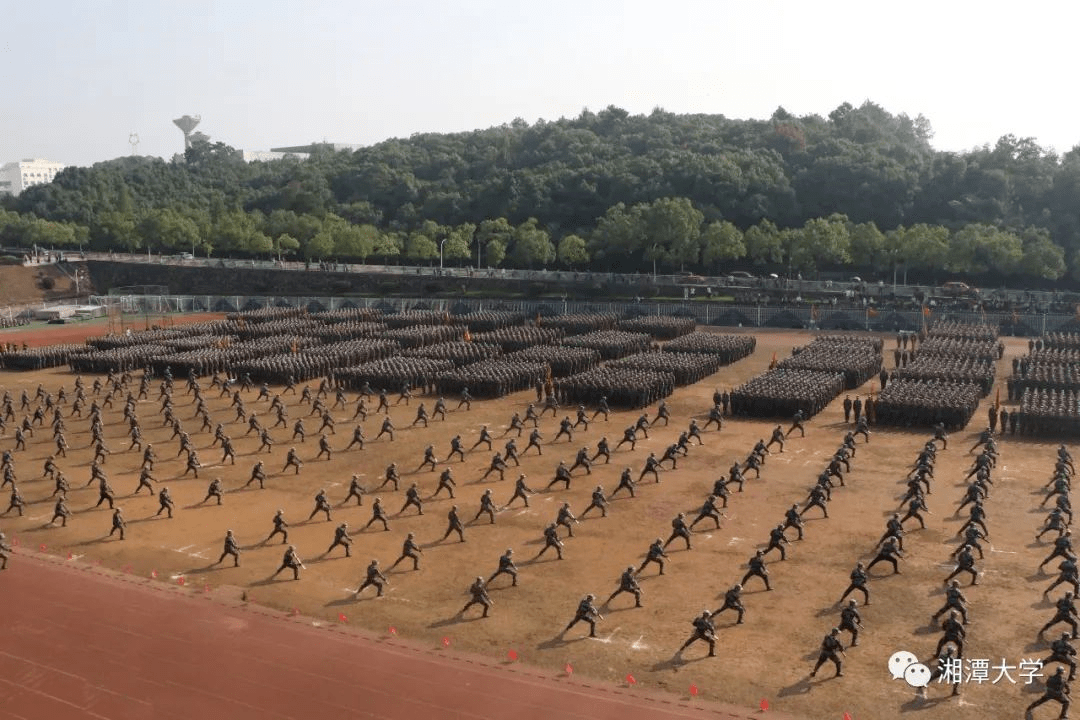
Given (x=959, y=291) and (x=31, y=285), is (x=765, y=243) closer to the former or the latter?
(x=959, y=291)

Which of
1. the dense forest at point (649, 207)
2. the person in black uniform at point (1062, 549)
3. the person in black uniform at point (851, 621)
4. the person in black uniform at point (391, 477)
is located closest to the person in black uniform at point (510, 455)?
the person in black uniform at point (391, 477)

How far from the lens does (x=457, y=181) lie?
145625 millimetres

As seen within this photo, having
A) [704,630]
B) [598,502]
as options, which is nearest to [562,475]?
[598,502]

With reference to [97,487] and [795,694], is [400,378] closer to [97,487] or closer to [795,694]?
[97,487]

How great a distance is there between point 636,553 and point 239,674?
10650 mm

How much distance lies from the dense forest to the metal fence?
17298 millimetres

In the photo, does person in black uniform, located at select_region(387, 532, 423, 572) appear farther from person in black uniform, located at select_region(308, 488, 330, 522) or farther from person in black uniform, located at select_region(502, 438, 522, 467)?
person in black uniform, located at select_region(502, 438, 522, 467)

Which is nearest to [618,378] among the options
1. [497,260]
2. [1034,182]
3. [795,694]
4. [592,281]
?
[795,694]

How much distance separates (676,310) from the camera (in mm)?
77625

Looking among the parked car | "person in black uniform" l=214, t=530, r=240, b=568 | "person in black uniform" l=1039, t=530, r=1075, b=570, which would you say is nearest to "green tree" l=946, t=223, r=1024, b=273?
the parked car

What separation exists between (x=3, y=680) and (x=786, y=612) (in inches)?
638

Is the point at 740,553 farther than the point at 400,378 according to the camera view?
No

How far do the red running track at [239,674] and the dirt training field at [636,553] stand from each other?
0.79 metres

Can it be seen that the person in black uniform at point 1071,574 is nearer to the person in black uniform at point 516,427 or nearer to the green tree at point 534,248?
the person in black uniform at point 516,427
